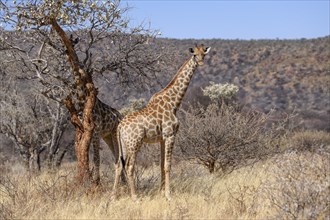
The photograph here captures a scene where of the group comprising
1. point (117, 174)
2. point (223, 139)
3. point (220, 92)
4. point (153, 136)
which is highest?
point (220, 92)

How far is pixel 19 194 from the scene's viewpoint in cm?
859

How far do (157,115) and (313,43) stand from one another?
45611mm

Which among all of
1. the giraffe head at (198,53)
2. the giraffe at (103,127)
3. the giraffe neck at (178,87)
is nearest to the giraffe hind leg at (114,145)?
the giraffe at (103,127)

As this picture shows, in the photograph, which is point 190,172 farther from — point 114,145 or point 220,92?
point 220,92

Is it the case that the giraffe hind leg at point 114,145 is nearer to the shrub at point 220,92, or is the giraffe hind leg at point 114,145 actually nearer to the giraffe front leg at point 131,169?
the giraffe front leg at point 131,169

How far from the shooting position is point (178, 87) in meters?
10.1

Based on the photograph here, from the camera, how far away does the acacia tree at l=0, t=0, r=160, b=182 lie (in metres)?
9.26

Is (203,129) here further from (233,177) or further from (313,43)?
(313,43)

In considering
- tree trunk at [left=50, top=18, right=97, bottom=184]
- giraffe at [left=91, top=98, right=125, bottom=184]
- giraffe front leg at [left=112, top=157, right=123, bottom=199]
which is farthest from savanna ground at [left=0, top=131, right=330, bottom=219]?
giraffe at [left=91, top=98, right=125, bottom=184]

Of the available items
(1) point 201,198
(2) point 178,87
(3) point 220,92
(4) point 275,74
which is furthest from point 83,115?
(4) point 275,74

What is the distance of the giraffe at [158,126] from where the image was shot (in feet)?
30.8

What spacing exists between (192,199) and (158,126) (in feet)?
4.37

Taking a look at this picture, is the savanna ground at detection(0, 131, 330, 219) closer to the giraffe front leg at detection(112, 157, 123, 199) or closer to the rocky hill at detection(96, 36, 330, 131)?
the giraffe front leg at detection(112, 157, 123, 199)

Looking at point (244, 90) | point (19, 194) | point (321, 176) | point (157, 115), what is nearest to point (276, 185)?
point (321, 176)
